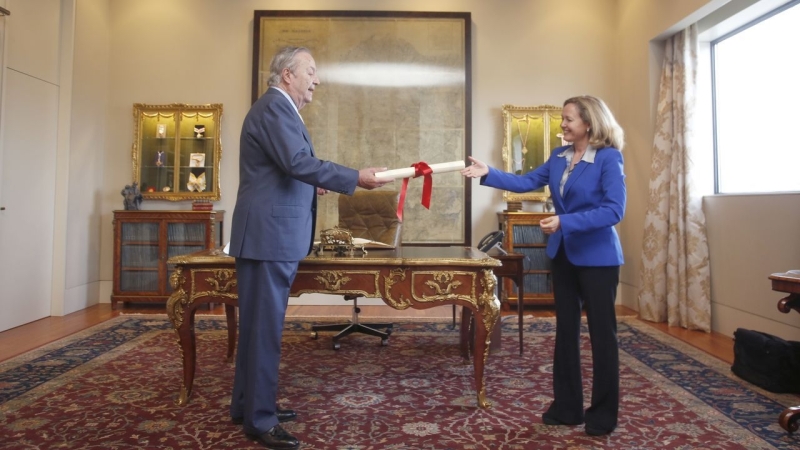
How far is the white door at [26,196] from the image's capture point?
15.3ft

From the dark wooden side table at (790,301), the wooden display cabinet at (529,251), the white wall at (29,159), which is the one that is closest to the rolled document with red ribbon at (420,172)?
the dark wooden side table at (790,301)

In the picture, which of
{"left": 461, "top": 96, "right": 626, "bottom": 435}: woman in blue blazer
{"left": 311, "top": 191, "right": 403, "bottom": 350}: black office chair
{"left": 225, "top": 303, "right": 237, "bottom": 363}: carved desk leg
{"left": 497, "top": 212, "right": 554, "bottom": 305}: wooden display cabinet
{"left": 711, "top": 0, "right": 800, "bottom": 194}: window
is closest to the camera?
{"left": 461, "top": 96, "right": 626, "bottom": 435}: woman in blue blazer

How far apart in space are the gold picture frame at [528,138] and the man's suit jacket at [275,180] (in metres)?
3.97

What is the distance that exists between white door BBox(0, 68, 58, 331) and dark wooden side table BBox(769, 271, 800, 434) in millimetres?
5698

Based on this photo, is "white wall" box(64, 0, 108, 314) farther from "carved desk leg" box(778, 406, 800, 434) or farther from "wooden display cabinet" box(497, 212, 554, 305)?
"carved desk leg" box(778, 406, 800, 434)

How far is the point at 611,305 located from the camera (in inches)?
93.7

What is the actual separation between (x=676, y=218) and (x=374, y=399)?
3.54 metres

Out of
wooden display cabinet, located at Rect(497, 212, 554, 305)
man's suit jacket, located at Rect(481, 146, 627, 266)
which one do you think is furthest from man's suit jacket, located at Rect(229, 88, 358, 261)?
wooden display cabinet, located at Rect(497, 212, 554, 305)

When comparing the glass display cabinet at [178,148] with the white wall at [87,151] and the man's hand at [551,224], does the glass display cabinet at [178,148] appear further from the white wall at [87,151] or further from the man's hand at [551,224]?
the man's hand at [551,224]

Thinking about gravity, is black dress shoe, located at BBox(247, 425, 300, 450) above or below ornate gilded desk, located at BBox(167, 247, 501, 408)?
below

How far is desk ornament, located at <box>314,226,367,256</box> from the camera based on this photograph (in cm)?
302

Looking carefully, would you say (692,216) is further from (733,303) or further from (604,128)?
(604,128)

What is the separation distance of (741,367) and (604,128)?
6.65 feet

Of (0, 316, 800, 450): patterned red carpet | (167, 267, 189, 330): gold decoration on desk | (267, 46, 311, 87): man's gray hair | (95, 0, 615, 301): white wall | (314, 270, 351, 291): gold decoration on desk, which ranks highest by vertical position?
(95, 0, 615, 301): white wall
